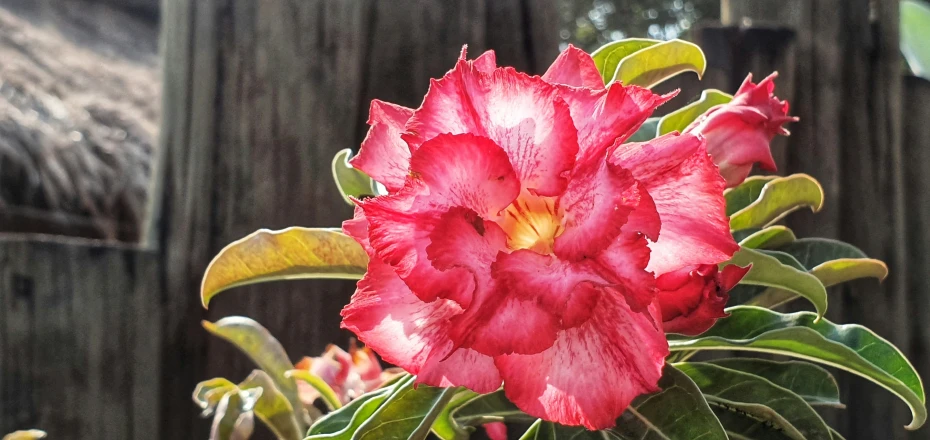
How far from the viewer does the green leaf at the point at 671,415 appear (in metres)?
0.45

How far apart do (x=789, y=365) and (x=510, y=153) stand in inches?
15.2

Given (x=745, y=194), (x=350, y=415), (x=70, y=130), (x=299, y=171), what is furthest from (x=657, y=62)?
(x=70, y=130)

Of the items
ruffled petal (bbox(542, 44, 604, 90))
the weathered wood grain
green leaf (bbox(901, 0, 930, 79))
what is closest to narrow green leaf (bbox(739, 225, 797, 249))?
ruffled petal (bbox(542, 44, 604, 90))

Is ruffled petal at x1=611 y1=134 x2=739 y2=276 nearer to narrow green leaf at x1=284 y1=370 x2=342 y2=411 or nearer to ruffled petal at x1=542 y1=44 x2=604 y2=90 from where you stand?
ruffled petal at x1=542 y1=44 x2=604 y2=90

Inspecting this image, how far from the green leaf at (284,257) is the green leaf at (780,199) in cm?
32

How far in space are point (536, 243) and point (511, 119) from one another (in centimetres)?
8

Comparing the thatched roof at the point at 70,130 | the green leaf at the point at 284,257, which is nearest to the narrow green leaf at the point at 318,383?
the green leaf at the point at 284,257

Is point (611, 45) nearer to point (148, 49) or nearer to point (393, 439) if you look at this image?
point (393, 439)

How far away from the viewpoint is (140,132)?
2.25 meters

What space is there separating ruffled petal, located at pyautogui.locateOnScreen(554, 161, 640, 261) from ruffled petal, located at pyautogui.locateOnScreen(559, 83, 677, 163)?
0.01m

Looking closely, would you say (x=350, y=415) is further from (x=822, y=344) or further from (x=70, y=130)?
(x=70, y=130)

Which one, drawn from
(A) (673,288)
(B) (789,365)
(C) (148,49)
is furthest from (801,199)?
(C) (148,49)

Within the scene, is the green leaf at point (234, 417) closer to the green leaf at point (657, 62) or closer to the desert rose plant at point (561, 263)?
the desert rose plant at point (561, 263)

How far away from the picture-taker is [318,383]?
698 millimetres
